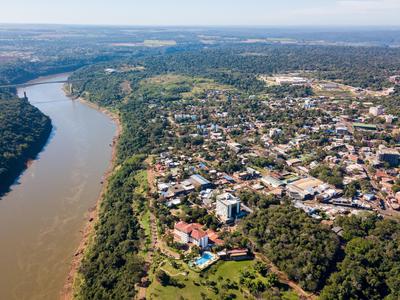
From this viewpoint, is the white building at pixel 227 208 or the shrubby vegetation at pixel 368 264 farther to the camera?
the white building at pixel 227 208

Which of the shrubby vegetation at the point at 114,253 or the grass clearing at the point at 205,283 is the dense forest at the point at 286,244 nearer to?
the shrubby vegetation at the point at 114,253

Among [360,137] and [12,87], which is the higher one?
[360,137]

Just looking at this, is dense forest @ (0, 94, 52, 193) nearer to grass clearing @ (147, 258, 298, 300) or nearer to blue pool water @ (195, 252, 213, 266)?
grass clearing @ (147, 258, 298, 300)

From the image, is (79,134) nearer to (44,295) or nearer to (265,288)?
(44,295)

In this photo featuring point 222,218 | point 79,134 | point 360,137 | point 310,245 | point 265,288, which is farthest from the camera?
point 79,134

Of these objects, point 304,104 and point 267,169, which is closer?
point 267,169

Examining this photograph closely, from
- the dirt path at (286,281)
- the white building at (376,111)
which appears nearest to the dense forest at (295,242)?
the dirt path at (286,281)

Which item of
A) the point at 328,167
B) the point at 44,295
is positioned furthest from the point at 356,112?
the point at 44,295

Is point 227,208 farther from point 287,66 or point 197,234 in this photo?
point 287,66
